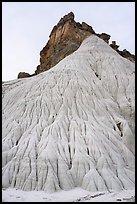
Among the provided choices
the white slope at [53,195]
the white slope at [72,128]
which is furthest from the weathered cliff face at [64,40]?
the white slope at [53,195]

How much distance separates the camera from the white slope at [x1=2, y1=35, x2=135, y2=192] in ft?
57.8

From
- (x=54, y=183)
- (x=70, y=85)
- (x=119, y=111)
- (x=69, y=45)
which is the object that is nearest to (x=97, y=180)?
(x=54, y=183)

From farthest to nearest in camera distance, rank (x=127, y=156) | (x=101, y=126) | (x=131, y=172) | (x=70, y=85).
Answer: (x=70, y=85) → (x=101, y=126) → (x=127, y=156) → (x=131, y=172)

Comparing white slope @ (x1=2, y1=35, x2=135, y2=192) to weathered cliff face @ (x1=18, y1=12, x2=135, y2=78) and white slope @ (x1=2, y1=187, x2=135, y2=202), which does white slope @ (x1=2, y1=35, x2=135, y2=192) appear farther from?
weathered cliff face @ (x1=18, y1=12, x2=135, y2=78)

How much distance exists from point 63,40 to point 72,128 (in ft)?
91.7

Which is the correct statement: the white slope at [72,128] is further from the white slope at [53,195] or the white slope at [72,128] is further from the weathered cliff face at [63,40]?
the weathered cliff face at [63,40]

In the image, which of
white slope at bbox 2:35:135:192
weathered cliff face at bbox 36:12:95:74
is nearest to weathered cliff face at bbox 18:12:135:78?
weathered cliff face at bbox 36:12:95:74

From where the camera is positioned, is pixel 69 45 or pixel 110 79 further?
pixel 69 45

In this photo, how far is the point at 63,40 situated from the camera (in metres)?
47.5

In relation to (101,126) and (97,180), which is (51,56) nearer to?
(101,126)

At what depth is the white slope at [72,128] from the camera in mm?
17609

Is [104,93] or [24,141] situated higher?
[104,93]

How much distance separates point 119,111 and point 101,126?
11.4 feet

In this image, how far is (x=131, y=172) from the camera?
19688mm
